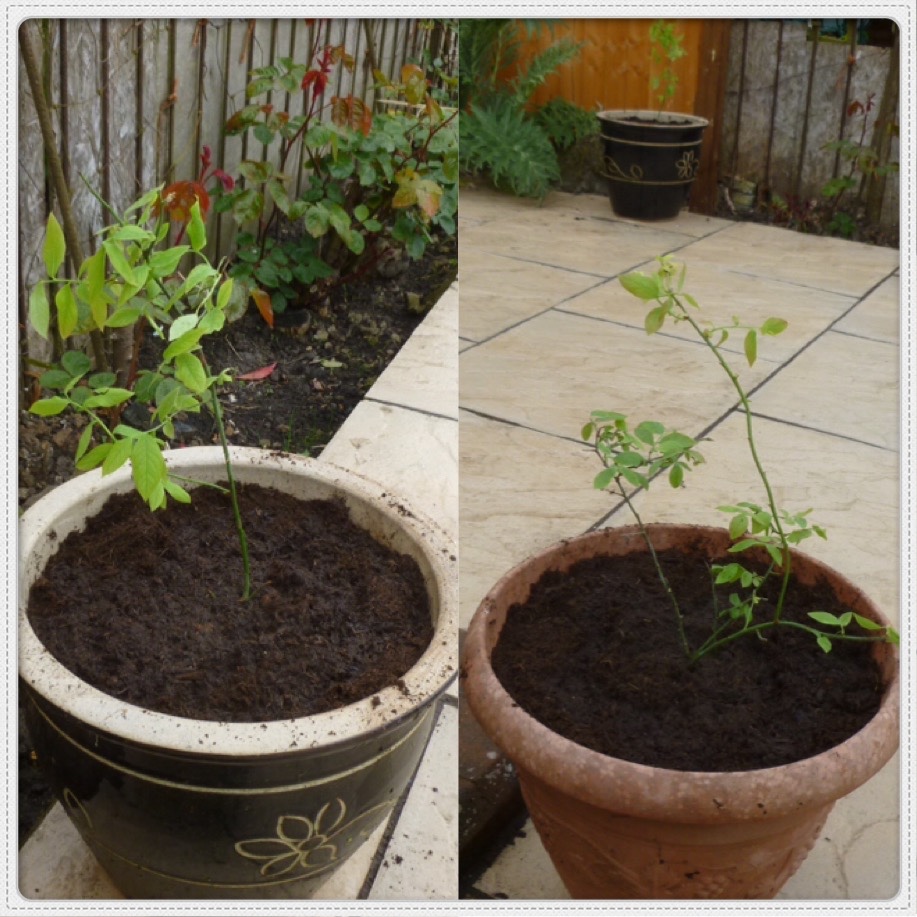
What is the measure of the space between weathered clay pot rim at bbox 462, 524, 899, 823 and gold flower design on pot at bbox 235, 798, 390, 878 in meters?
0.17

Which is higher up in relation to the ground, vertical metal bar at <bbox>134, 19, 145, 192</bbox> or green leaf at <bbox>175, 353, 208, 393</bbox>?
vertical metal bar at <bbox>134, 19, 145, 192</bbox>

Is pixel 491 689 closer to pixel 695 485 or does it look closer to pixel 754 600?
pixel 754 600

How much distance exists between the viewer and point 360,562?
1.22 metres

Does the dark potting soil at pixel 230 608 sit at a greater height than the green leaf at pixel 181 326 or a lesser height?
lesser

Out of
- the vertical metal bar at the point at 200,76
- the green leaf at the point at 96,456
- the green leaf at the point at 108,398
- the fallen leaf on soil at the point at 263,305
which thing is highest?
the vertical metal bar at the point at 200,76

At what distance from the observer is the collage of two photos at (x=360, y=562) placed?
958 mm

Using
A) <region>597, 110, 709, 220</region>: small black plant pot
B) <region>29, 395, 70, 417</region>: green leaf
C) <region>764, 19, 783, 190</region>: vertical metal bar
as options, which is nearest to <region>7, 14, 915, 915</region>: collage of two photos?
<region>29, 395, 70, 417</region>: green leaf

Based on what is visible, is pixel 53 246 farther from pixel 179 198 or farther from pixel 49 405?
pixel 179 198

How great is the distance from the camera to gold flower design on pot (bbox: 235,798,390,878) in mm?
993

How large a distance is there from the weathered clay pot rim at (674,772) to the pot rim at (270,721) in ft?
0.23

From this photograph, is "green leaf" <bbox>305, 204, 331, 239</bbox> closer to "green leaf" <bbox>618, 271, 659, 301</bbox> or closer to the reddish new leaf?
the reddish new leaf

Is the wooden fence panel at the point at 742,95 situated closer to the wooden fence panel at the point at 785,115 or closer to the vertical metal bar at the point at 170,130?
the wooden fence panel at the point at 785,115

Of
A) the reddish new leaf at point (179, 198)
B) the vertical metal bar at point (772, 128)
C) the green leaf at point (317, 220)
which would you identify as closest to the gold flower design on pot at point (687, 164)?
the vertical metal bar at point (772, 128)
